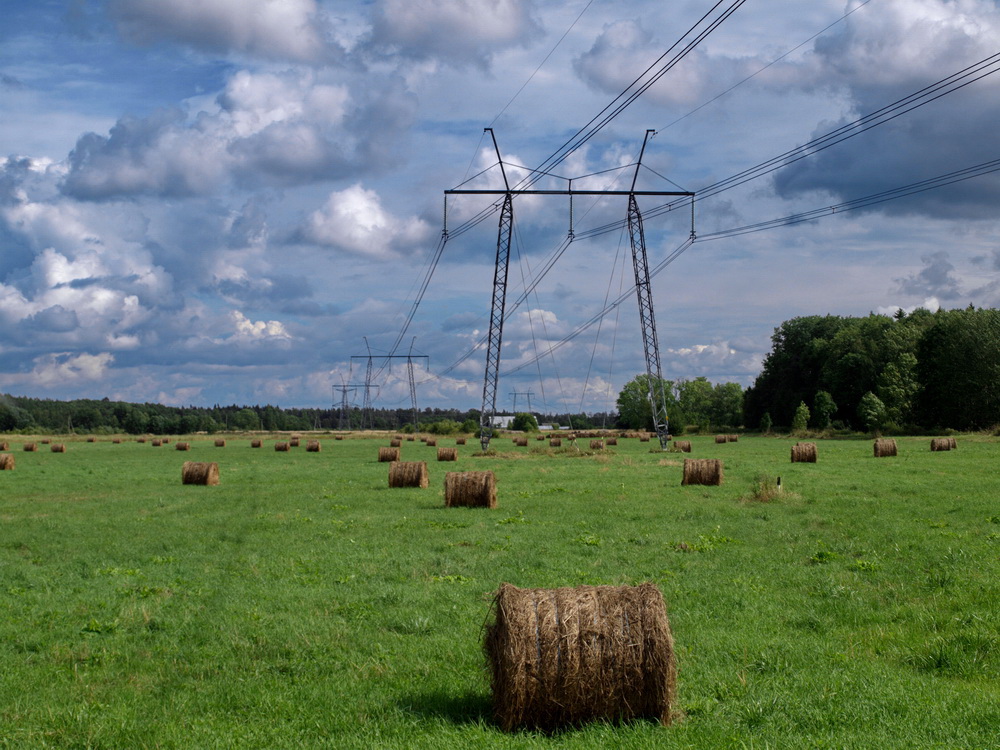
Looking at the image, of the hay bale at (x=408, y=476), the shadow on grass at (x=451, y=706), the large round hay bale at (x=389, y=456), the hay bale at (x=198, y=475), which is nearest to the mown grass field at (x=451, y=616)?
the shadow on grass at (x=451, y=706)

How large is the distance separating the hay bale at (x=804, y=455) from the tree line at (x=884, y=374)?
A: 53.9m

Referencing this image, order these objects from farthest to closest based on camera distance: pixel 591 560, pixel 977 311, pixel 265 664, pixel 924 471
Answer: pixel 977 311 → pixel 924 471 → pixel 591 560 → pixel 265 664

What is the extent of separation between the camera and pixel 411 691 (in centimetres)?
895

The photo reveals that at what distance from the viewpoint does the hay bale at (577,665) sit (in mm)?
7965

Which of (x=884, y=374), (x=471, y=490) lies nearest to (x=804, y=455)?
(x=471, y=490)

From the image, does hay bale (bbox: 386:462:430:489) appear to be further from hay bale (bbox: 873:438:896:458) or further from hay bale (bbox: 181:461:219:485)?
hay bale (bbox: 873:438:896:458)

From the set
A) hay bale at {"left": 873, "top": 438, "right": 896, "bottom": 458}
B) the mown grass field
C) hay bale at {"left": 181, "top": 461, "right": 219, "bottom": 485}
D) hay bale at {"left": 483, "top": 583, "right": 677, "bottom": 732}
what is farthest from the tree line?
hay bale at {"left": 483, "top": 583, "right": 677, "bottom": 732}

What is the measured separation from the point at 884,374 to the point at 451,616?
341ft

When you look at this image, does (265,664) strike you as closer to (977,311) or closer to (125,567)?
(125,567)

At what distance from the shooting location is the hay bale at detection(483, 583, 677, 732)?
796 cm

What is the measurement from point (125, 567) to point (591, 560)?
831 cm

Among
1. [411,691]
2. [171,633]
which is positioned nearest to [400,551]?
[171,633]

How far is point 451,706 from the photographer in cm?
855

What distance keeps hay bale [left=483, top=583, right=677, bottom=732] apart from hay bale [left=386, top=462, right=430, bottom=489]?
24071 mm
